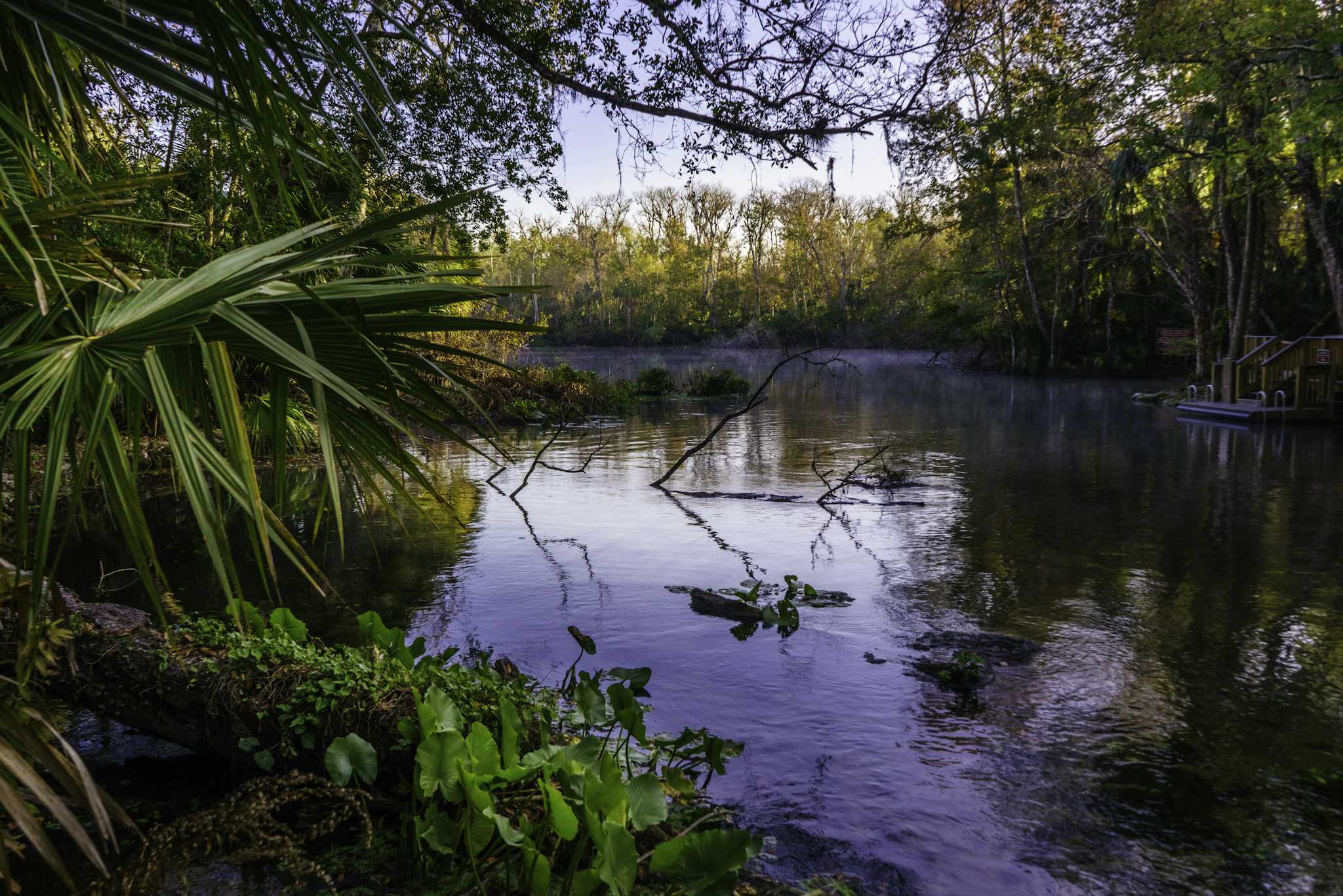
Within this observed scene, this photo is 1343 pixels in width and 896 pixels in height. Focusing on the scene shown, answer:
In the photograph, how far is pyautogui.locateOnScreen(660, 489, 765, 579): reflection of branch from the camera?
8.12 metres

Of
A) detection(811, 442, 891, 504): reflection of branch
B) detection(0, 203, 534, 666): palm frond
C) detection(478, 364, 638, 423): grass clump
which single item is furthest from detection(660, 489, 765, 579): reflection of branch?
detection(478, 364, 638, 423): grass clump

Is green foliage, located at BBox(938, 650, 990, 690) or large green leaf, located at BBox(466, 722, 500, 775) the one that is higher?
large green leaf, located at BBox(466, 722, 500, 775)

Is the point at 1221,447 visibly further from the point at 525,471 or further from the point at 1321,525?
the point at 525,471

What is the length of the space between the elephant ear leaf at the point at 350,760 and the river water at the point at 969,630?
778 mm

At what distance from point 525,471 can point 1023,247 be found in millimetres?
25982

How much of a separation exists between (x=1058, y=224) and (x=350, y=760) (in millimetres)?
33852

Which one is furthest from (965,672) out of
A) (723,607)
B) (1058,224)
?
(1058,224)

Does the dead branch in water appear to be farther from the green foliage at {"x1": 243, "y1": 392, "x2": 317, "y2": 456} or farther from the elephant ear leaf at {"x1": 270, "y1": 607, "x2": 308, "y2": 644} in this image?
the elephant ear leaf at {"x1": 270, "y1": 607, "x2": 308, "y2": 644}

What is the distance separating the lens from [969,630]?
6312mm

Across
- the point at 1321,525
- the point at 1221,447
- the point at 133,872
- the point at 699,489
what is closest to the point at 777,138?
the point at 699,489

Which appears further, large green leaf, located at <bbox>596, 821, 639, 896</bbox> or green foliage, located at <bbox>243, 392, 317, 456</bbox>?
green foliage, located at <bbox>243, 392, 317, 456</bbox>

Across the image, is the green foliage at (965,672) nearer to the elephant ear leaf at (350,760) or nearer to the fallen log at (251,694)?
the fallen log at (251,694)

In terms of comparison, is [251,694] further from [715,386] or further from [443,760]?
[715,386]

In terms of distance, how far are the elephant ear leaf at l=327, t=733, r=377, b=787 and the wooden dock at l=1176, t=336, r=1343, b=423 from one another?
1975cm
